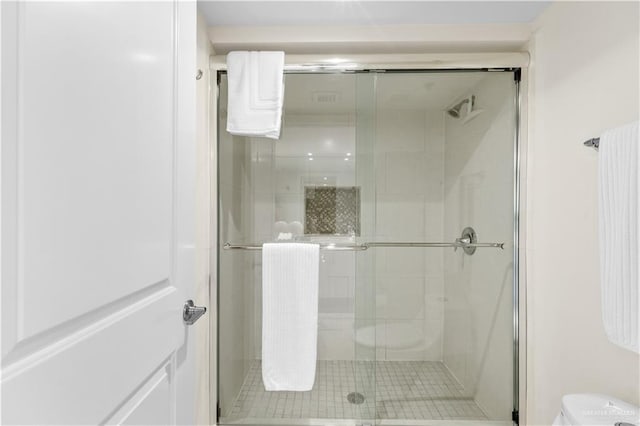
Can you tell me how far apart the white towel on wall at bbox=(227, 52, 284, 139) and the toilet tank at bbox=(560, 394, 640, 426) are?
1.52 metres

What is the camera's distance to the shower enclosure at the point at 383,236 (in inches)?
68.1

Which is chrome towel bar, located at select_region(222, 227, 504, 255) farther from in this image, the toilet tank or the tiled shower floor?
the toilet tank

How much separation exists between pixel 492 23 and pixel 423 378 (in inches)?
72.1

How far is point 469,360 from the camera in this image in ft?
6.01

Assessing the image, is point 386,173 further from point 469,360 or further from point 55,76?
point 55,76

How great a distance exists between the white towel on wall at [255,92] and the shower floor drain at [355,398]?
136 centimetres

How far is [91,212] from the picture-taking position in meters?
0.51

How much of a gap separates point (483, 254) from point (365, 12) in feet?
4.38

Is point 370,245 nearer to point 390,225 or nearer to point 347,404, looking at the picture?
point 390,225

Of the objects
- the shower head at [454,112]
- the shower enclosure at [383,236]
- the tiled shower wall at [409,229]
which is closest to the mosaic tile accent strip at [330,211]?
the shower enclosure at [383,236]

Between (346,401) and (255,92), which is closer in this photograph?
(255,92)

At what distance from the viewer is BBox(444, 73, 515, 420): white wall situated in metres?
1.74

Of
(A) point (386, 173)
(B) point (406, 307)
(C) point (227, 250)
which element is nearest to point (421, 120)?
(A) point (386, 173)

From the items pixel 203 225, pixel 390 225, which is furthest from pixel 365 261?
pixel 203 225
